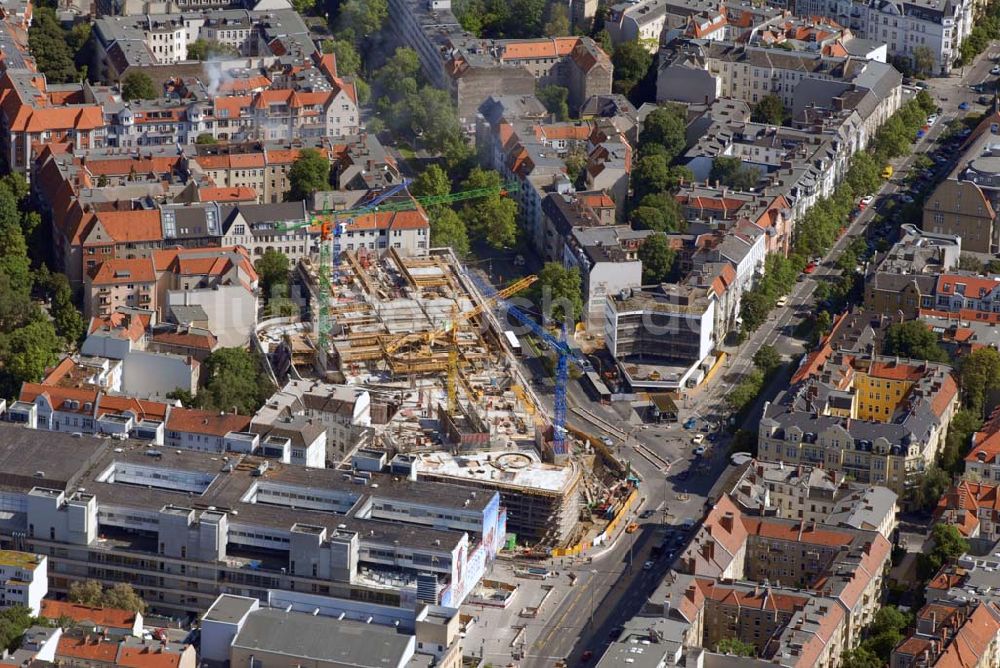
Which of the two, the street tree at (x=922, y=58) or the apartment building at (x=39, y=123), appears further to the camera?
the street tree at (x=922, y=58)

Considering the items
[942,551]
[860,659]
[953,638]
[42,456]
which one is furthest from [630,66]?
[953,638]

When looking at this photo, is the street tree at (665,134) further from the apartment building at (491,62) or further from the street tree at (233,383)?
the street tree at (233,383)

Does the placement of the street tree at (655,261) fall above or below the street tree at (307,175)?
below

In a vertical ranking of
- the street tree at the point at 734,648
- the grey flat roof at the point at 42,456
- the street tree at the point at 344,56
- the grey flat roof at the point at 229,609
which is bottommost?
the street tree at the point at 734,648

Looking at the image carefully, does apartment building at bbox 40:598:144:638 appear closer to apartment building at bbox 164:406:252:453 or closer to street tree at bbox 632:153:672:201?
apartment building at bbox 164:406:252:453

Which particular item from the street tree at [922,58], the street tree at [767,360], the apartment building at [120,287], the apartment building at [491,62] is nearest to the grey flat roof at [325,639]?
the apartment building at [120,287]

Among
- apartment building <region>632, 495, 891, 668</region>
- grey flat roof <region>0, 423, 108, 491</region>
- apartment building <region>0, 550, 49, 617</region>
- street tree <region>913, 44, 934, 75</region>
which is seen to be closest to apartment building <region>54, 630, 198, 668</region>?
apartment building <region>0, 550, 49, 617</region>

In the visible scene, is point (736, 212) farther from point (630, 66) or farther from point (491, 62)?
point (630, 66)
